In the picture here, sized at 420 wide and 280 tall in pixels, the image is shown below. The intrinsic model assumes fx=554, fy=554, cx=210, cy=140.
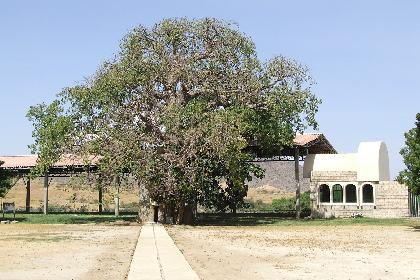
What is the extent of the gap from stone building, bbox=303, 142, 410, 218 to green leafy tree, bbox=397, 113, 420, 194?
14.7 meters

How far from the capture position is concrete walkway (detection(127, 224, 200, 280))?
11.8 m

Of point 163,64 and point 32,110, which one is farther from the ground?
point 163,64

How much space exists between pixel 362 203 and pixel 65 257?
3201cm

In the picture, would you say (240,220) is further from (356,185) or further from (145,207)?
(356,185)

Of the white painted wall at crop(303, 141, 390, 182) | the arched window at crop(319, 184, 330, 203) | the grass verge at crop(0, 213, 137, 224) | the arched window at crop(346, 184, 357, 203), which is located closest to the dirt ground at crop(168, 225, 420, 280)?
the grass verge at crop(0, 213, 137, 224)

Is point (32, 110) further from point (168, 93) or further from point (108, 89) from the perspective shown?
point (168, 93)

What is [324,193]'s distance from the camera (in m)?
46.0

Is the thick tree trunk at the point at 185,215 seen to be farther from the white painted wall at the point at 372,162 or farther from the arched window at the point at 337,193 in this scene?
the white painted wall at the point at 372,162

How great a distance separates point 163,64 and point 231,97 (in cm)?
478

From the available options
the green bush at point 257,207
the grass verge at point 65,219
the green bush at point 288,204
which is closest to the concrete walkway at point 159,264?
the grass verge at point 65,219

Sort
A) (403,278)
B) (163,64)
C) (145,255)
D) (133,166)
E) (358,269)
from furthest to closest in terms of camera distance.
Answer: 1. (163,64)
2. (133,166)
3. (145,255)
4. (358,269)
5. (403,278)

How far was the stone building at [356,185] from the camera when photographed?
42594mm

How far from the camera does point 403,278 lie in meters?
12.1

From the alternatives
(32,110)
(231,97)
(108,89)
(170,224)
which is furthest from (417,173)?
(32,110)
